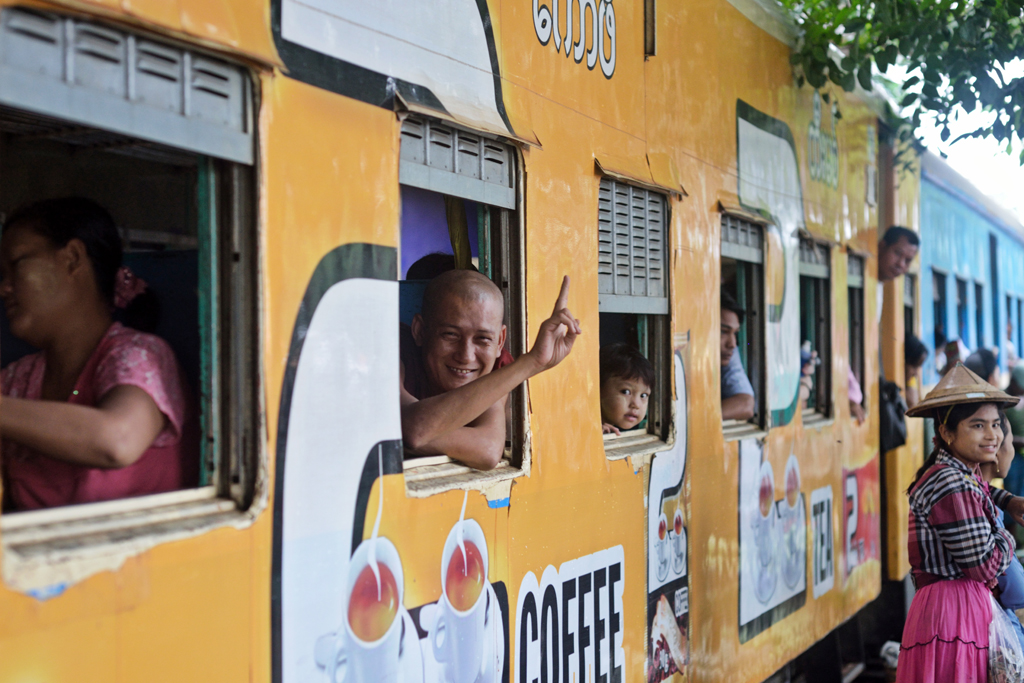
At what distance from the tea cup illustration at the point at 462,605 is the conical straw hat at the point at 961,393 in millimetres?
2163

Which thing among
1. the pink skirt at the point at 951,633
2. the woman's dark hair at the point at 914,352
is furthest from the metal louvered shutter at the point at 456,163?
the woman's dark hair at the point at 914,352

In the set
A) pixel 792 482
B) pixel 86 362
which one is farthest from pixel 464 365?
pixel 792 482

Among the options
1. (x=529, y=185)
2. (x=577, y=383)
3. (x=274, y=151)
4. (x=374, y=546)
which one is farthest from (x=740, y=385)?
(x=274, y=151)

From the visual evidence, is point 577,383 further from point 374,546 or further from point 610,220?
point 374,546

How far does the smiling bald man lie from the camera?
10.5 ft

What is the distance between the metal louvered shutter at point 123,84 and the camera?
6.54 ft

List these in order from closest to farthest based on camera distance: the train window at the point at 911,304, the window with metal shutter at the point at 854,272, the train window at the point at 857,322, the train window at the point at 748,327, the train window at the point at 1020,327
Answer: the train window at the point at 748,327, the window with metal shutter at the point at 854,272, the train window at the point at 857,322, the train window at the point at 911,304, the train window at the point at 1020,327

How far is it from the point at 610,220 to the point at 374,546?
1.93m

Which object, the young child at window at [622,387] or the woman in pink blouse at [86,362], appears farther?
the young child at window at [622,387]

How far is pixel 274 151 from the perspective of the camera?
2.56 m

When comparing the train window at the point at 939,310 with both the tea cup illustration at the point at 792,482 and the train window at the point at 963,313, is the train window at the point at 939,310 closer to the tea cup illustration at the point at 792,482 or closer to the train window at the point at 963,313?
the train window at the point at 963,313

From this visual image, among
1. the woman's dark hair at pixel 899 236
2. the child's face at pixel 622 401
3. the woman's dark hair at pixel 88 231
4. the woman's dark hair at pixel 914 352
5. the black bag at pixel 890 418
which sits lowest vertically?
the black bag at pixel 890 418

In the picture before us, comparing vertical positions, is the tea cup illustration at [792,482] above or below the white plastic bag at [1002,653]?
above

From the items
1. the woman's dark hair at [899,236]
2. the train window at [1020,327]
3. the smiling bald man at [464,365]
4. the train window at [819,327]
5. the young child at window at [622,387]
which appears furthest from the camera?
the train window at [1020,327]
